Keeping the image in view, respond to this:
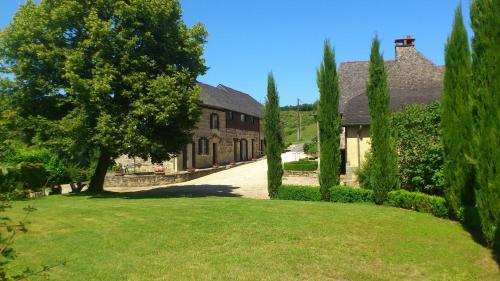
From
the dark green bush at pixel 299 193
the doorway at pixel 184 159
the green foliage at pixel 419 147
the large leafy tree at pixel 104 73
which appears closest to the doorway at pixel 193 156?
the doorway at pixel 184 159

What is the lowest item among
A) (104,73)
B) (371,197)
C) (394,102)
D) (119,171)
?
(371,197)

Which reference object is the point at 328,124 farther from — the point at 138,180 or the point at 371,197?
the point at 138,180

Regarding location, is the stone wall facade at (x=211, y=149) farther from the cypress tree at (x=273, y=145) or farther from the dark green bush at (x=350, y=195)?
the dark green bush at (x=350, y=195)

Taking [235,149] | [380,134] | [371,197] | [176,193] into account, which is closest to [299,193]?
[371,197]

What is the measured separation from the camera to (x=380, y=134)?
1748 centimetres

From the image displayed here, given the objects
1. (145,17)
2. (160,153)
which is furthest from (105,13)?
(160,153)

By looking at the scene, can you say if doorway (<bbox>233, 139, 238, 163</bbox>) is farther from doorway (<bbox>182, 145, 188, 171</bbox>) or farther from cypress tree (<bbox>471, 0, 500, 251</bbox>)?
cypress tree (<bbox>471, 0, 500, 251</bbox>)

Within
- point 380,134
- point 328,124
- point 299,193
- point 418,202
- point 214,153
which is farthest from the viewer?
point 214,153

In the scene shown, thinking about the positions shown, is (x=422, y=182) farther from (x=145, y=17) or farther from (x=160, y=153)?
(x=145, y=17)

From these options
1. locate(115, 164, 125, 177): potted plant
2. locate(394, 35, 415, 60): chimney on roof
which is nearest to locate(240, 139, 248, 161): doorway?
locate(115, 164, 125, 177): potted plant

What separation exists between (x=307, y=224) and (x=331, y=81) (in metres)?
9.45

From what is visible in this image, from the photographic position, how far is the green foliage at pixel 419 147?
16.7m

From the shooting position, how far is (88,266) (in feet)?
27.3

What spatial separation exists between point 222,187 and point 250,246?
1765cm
